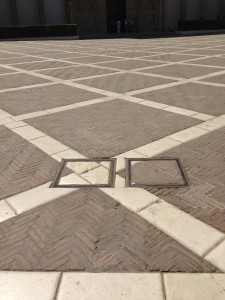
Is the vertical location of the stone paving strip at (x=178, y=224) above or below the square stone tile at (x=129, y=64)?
below

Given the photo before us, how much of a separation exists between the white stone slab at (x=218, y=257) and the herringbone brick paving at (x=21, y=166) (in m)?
2.59

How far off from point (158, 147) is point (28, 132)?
2.82 metres

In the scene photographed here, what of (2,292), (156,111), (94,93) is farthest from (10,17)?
(2,292)

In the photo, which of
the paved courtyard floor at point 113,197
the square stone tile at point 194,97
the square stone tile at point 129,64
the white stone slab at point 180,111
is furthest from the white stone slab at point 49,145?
the square stone tile at point 129,64

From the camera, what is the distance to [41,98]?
9.23 m

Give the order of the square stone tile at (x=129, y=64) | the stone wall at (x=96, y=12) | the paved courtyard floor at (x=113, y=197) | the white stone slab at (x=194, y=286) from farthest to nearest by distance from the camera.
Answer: the stone wall at (x=96, y=12), the square stone tile at (x=129, y=64), the paved courtyard floor at (x=113, y=197), the white stone slab at (x=194, y=286)

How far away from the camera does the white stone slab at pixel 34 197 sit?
4.09m

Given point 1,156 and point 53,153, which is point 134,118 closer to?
point 53,153

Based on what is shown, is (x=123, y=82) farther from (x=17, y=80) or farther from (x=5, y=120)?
(x=5, y=120)

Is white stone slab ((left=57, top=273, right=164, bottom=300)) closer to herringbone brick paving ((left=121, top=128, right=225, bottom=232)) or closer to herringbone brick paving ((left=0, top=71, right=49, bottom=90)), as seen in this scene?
herringbone brick paving ((left=121, top=128, right=225, bottom=232))

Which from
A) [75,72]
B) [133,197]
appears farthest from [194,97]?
[75,72]

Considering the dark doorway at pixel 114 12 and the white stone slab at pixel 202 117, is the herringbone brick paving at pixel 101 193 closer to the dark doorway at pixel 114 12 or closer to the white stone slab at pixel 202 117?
the white stone slab at pixel 202 117

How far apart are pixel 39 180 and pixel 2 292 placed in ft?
6.77

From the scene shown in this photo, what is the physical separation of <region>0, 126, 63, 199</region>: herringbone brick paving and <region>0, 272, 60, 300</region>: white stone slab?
1548mm
